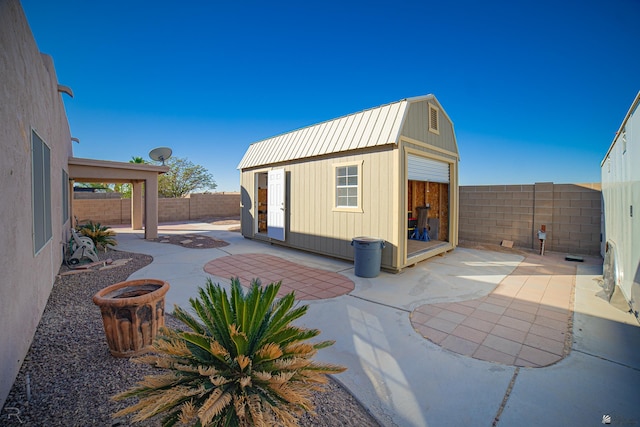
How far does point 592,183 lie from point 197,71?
12.6 meters

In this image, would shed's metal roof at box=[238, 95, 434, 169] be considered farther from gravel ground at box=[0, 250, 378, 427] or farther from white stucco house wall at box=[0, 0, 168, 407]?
white stucco house wall at box=[0, 0, 168, 407]

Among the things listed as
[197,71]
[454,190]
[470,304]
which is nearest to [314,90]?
[197,71]

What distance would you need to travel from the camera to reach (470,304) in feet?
13.7

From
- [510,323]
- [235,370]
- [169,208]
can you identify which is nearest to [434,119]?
[510,323]

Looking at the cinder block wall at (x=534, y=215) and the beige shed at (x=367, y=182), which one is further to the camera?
the cinder block wall at (x=534, y=215)

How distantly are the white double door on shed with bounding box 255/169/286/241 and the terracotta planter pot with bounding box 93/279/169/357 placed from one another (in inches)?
228

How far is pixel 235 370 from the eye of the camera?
1.66 m

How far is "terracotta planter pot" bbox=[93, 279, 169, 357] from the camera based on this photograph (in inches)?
94.3

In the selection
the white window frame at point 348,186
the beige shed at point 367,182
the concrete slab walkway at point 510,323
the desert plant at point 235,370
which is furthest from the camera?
the white window frame at point 348,186

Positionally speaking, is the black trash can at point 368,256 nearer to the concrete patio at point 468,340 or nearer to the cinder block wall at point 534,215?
the concrete patio at point 468,340

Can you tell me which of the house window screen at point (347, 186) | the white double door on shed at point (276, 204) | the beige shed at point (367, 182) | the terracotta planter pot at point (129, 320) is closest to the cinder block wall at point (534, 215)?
the beige shed at point (367, 182)

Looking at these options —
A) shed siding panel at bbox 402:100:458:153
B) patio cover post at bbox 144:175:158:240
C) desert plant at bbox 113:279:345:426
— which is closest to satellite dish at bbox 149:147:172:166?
patio cover post at bbox 144:175:158:240

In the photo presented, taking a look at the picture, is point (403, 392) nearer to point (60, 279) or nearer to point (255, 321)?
point (255, 321)

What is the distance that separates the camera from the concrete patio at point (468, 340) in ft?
6.83
